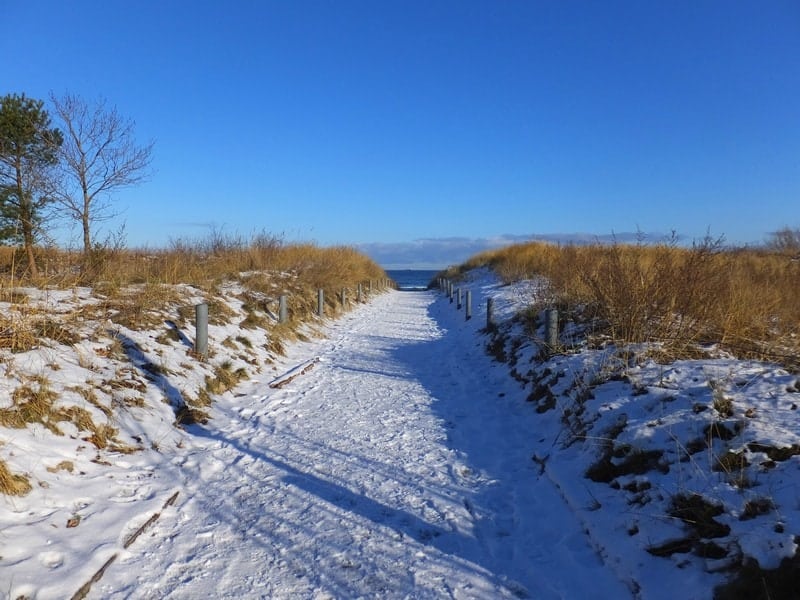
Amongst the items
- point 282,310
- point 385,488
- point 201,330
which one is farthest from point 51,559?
point 282,310

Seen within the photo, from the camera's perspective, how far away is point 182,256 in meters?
16.1

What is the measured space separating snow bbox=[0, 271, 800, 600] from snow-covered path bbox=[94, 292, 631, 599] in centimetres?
2

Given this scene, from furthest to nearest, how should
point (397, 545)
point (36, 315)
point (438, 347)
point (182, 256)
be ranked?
point (182, 256)
point (438, 347)
point (36, 315)
point (397, 545)

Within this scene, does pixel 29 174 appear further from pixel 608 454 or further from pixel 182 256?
pixel 608 454

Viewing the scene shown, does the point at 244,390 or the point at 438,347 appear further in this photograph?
the point at 438,347

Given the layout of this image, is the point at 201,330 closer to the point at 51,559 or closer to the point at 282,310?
the point at 282,310

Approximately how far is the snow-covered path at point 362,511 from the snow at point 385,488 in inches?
0.8

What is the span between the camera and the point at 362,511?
4133 millimetres

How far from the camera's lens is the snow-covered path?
127 inches

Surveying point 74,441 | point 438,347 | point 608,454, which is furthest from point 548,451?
point 438,347

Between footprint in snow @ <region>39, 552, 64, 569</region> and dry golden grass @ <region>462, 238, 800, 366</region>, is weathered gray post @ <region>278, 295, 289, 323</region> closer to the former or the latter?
dry golden grass @ <region>462, 238, 800, 366</region>

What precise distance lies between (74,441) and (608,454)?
4952 millimetres

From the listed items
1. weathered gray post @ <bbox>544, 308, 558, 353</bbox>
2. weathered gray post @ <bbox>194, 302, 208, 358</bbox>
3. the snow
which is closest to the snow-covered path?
the snow

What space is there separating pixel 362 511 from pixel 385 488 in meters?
0.46
